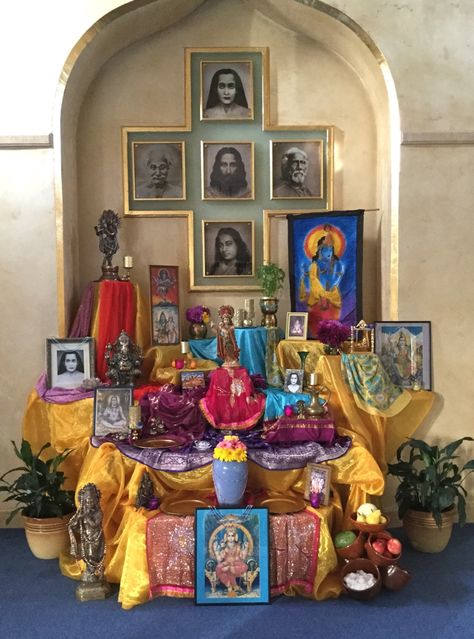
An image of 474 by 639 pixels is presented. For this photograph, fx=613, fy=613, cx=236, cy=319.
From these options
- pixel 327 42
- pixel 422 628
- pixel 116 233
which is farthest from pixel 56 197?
pixel 422 628

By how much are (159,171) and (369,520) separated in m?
4.06

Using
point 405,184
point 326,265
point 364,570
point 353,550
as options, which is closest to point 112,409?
point 353,550

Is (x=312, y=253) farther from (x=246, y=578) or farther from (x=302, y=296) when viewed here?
(x=246, y=578)

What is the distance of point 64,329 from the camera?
583cm

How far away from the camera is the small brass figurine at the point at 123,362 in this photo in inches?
221

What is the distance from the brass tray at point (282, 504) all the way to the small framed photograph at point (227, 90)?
391 cm

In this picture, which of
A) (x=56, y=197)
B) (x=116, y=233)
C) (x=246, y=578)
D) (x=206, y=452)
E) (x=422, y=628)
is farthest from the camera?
(x=116, y=233)

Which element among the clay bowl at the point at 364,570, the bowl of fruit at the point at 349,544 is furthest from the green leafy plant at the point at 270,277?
the clay bowl at the point at 364,570

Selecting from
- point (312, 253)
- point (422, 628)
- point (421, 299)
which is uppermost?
point (312, 253)

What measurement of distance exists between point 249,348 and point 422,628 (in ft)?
9.05

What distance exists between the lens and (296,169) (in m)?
6.54

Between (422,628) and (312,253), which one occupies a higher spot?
(312,253)

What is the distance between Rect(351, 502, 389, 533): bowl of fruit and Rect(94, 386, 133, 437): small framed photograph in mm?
2020

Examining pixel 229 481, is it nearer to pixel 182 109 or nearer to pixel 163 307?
pixel 163 307
